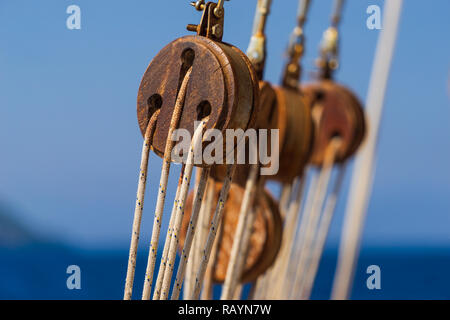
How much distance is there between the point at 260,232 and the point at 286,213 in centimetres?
32

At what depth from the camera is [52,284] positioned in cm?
891

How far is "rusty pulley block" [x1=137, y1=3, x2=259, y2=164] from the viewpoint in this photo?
36.4 inches

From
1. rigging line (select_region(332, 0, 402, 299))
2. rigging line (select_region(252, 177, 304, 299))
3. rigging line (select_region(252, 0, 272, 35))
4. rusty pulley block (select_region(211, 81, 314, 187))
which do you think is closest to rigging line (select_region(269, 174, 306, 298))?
rigging line (select_region(252, 177, 304, 299))

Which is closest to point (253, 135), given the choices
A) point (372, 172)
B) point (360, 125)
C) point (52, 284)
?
point (360, 125)

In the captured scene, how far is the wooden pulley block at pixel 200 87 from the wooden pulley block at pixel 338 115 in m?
1.25

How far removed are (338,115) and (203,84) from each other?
52.2 inches

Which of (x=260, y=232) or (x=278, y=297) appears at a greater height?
(x=260, y=232)

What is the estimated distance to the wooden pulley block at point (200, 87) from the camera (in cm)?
92

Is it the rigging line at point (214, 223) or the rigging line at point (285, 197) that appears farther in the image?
the rigging line at point (285, 197)

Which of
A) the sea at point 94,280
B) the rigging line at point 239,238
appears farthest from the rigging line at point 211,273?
the sea at point 94,280

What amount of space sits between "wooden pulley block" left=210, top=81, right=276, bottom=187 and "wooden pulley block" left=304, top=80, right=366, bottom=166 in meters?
0.76

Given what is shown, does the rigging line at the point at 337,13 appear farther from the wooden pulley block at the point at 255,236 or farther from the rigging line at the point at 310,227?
the wooden pulley block at the point at 255,236

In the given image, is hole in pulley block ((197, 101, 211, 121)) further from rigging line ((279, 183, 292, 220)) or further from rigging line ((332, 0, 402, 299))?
rigging line ((332, 0, 402, 299))
